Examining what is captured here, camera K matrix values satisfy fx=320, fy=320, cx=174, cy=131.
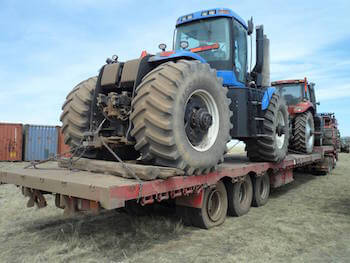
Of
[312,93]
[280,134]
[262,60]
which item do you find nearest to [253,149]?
[280,134]

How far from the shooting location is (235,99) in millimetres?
6070

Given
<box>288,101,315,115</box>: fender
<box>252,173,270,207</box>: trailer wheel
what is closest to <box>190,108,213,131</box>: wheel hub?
<box>252,173,270,207</box>: trailer wheel

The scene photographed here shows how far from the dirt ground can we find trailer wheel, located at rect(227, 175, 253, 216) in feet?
0.49

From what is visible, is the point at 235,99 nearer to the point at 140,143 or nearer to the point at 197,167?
the point at 197,167

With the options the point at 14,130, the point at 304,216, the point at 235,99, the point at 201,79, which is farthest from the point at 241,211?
the point at 14,130

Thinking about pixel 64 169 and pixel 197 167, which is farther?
pixel 64 169

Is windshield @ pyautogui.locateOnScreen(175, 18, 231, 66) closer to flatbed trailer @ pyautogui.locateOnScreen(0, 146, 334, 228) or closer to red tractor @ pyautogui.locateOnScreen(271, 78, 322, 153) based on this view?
flatbed trailer @ pyautogui.locateOnScreen(0, 146, 334, 228)

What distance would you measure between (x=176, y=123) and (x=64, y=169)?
1.91 meters

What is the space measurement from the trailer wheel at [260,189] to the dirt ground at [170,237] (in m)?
0.25

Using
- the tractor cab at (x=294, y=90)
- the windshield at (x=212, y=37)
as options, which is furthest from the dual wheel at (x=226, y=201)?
the tractor cab at (x=294, y=90)

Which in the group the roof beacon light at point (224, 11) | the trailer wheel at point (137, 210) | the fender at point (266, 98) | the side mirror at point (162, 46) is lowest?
the trailer wheel at point (137, 210)

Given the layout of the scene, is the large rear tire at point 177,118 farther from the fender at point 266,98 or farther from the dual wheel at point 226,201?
the fender at point 266,98

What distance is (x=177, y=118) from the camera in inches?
157

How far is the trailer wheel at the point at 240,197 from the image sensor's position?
5840 mm
